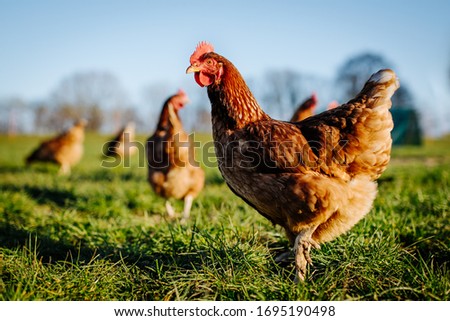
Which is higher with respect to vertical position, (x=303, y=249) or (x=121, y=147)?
(x=121, y=147)

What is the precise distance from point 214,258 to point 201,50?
1.83 meters

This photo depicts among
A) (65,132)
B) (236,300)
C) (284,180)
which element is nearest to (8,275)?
(236,300)

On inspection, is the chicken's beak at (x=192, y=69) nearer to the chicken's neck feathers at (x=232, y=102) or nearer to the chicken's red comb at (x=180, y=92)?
the chicken's neck feathers at (x=232, y=102)

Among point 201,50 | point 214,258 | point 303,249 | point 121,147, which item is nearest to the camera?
point 303,249

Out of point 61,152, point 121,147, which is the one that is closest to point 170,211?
point 61,152

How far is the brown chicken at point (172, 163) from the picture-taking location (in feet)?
15.6

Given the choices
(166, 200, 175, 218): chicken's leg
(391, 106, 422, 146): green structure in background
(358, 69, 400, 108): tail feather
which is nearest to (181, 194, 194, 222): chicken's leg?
(166, 200, 175, 218): chicken's leg

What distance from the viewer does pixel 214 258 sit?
8.86 ft

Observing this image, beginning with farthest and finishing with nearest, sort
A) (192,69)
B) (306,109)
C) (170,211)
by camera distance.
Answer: (306,109)
(170,211)
(192,69)

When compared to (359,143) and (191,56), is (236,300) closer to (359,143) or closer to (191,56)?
(359,143)

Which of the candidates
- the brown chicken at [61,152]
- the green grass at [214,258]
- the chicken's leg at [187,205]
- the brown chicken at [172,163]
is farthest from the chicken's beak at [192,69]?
the brown chicken at [61,152]

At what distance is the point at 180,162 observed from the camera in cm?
485

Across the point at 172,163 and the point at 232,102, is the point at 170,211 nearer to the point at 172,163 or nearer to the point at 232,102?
the point at 172,163

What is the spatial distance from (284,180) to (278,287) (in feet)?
2.46
